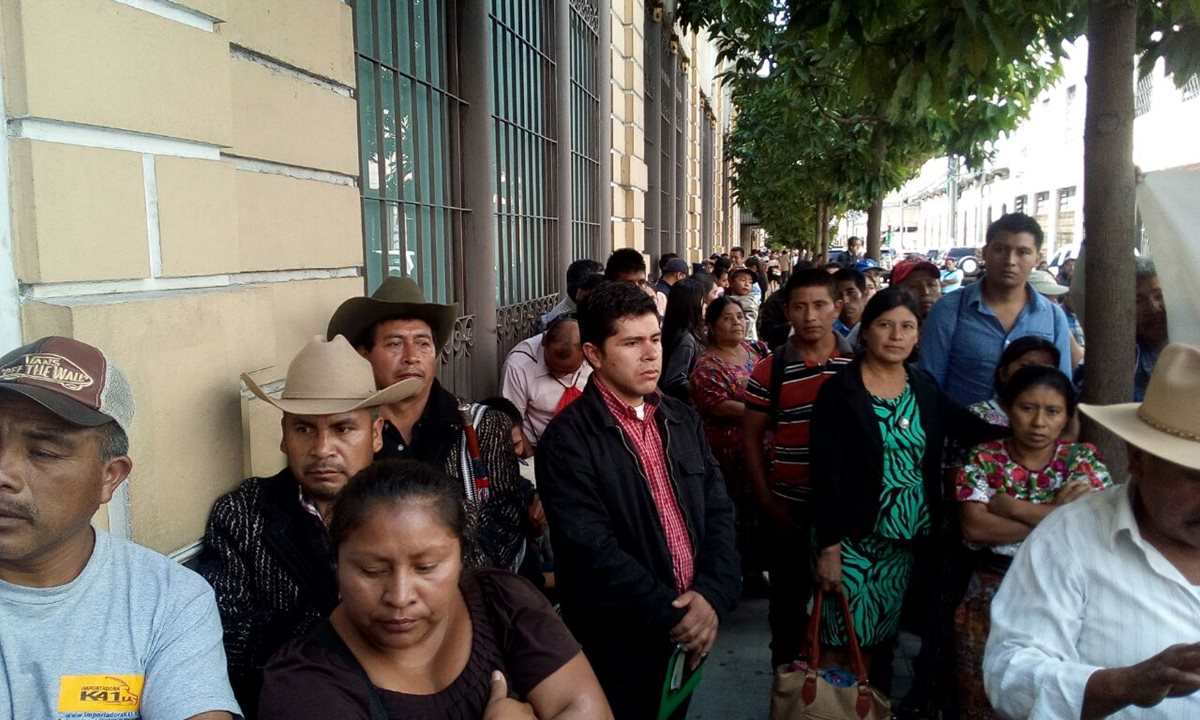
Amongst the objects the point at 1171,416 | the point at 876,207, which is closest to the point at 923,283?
the point at 1171,416

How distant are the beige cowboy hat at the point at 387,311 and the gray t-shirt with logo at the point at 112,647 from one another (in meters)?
1.38

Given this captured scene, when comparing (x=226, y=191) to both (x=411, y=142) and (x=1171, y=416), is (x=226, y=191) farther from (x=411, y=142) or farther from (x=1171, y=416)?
(x=1171, y=416)

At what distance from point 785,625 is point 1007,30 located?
2.62 meters

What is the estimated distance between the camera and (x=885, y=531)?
356cm

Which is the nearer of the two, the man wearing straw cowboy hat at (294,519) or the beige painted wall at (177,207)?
the beige painted wall at (177,207)

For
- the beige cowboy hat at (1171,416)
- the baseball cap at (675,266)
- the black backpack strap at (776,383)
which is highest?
the baseball cap at (675,266)

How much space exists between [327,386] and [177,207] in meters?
0.64

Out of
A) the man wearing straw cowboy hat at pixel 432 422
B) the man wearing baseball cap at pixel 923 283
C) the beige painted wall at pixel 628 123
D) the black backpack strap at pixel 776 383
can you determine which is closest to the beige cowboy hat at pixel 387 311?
the man wearing straw cowboy hat at pixel 432 422

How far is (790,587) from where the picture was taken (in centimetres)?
420

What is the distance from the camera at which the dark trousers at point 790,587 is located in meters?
4.07

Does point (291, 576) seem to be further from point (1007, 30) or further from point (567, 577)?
point (1007, 30)

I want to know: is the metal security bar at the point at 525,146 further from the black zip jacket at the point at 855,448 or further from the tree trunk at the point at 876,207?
the tree trunk at the point at 876,207

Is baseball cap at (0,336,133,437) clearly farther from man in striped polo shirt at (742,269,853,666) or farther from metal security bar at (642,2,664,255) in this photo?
metal security bar at (642,2,664,255)

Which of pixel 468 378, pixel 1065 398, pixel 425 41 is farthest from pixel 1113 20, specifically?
pixel 468 378
